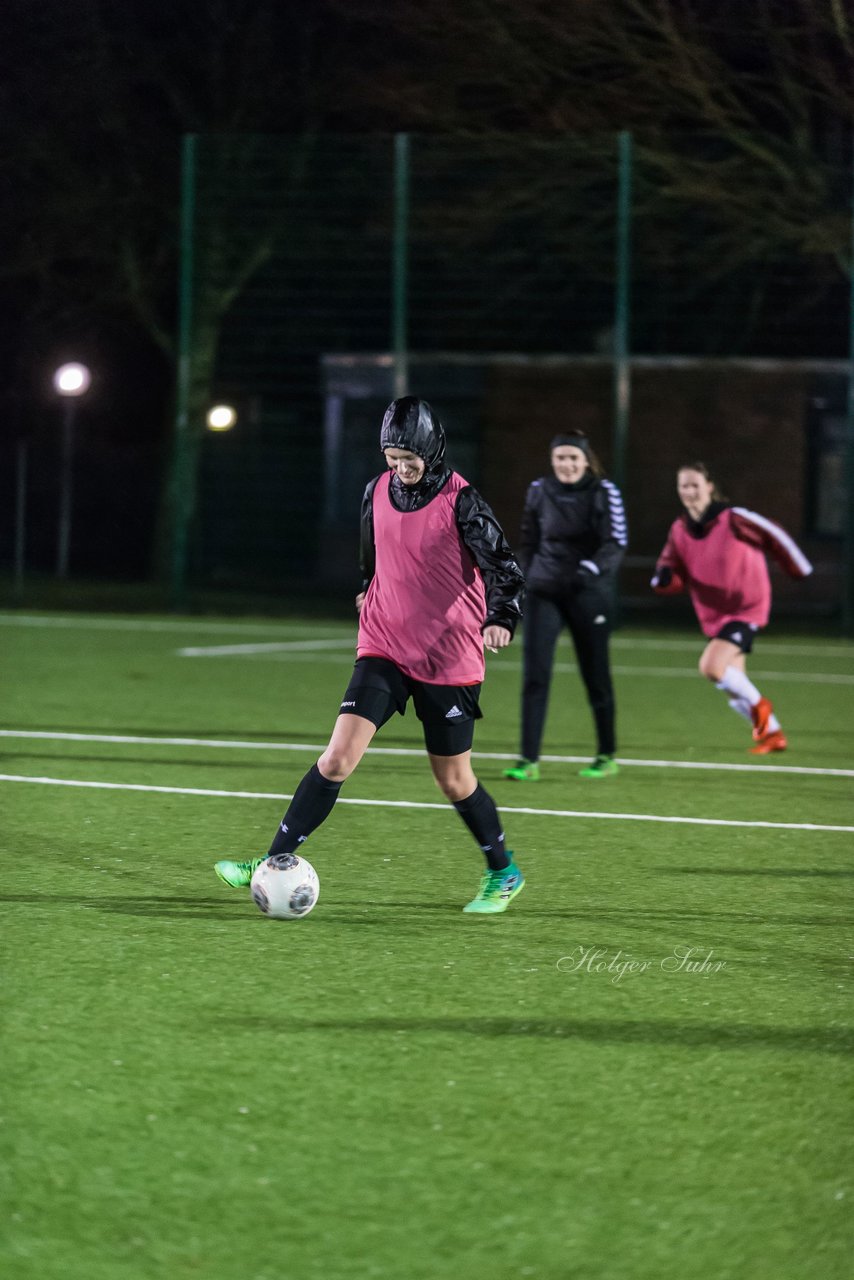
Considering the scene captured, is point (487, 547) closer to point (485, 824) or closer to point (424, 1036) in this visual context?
point (485, 824)

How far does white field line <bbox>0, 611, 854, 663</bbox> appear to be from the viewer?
71.3ft

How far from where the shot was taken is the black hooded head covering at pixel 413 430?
274 inches

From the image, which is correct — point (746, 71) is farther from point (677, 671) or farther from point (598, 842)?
point (598, 842)

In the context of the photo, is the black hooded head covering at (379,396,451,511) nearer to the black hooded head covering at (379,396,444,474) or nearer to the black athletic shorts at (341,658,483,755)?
the black hooded head covering at (379,396,444,474)

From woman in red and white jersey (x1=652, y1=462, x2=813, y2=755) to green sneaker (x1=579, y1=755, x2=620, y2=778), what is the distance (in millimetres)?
1127

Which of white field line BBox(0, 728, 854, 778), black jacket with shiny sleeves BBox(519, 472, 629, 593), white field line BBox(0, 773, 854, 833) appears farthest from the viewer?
white field line BBox(0, 728, 854, 778)

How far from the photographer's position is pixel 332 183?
25.9m

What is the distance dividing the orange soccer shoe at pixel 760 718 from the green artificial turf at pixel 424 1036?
49.7 inches

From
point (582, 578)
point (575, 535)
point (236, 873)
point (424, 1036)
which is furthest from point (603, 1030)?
point (575, 535)

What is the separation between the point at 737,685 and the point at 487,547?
5666mm

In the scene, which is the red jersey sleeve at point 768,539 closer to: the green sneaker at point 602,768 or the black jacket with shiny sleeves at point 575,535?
the black jacket with shiny sleeves at point 575,535

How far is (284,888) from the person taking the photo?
710cm

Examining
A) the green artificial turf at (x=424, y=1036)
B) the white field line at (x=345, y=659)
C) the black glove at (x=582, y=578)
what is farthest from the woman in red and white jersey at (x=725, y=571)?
the white field line at (x=345, y=659)

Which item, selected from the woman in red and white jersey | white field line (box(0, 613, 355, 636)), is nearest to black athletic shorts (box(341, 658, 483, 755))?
the woman in red and white jersey
